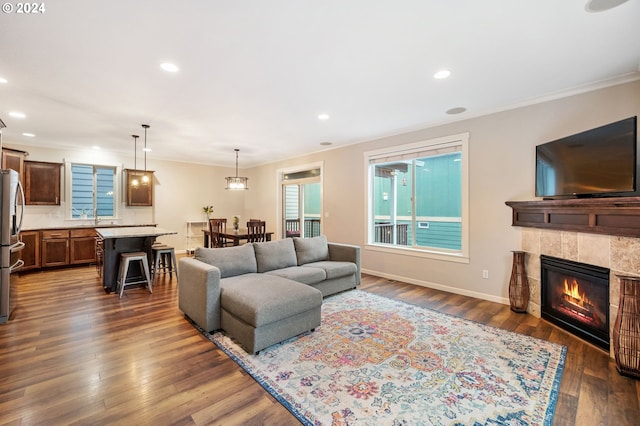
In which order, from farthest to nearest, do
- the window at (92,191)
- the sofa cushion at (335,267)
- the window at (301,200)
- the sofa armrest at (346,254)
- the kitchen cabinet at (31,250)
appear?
1. the window at (301,200)
2. the window at (92,191)
3. the kitchen cabinet at (31,250)
4. the sofa armrest at (346,254)
5. the sofa cushion at (335,267)

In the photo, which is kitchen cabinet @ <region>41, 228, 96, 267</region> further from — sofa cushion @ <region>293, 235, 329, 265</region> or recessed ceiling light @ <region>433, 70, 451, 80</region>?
recessed ceiling light @ <region>433, 70, 451, 80</region>

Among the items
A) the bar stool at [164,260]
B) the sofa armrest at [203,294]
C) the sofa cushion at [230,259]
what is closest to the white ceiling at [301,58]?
the sofa cushion at [230,259]

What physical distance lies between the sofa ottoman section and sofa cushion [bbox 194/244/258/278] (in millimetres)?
319

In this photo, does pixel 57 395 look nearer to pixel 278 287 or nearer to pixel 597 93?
pixel 278 287

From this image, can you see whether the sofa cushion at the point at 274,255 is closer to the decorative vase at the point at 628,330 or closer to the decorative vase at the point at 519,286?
the decorative vase at the point at 519,286

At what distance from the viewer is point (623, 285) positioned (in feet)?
7.29

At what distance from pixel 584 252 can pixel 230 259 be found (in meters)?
3.71

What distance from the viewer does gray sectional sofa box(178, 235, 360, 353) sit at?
2.51 meters

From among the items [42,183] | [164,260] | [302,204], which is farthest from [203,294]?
[42,183]

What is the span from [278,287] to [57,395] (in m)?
1.73

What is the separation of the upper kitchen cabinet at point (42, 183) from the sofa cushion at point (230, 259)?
481 cm

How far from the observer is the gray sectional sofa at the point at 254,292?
2.51 m

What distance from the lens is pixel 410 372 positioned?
7.27 ft

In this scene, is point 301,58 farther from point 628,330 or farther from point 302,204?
point 302,204
